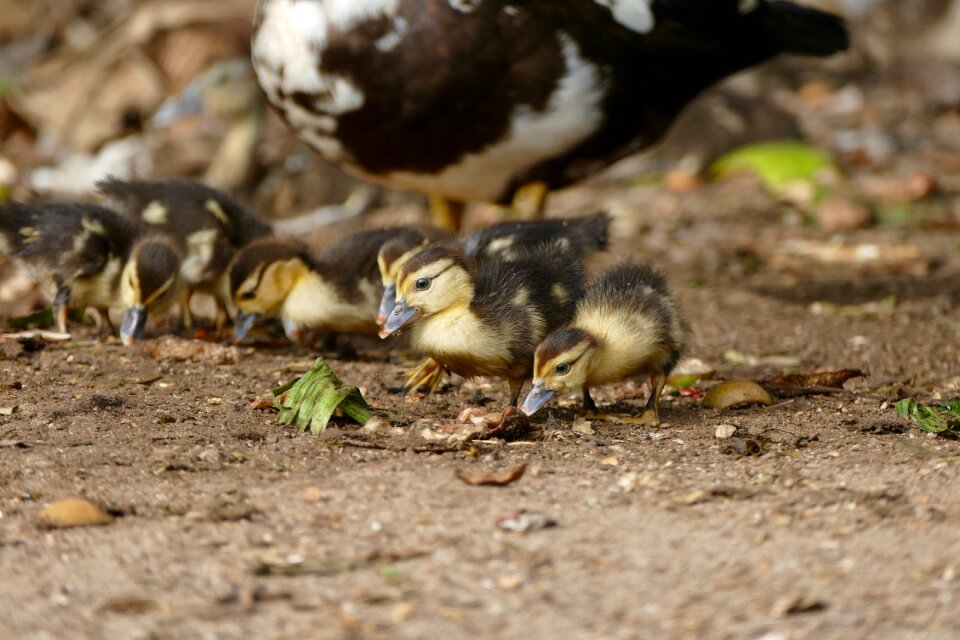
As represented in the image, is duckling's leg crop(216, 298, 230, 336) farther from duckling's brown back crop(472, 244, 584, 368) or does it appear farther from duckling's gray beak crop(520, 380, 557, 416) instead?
duckling's gray beak crop(520, 380, 557, 416)

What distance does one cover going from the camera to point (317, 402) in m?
3.53

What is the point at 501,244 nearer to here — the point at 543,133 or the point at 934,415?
the point at 543,133

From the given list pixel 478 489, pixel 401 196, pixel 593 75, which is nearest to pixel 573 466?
pixel 478 489

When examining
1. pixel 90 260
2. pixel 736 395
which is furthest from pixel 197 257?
pixel 736 395

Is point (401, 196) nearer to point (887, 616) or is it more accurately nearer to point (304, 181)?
point (304, 181)

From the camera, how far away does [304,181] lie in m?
8.24

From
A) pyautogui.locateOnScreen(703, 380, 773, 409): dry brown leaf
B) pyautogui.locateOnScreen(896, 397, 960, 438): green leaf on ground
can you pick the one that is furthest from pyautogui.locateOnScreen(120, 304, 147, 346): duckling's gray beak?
pyautogui.locateOnScreen(896, 397, 960, 438): green leaf on ground

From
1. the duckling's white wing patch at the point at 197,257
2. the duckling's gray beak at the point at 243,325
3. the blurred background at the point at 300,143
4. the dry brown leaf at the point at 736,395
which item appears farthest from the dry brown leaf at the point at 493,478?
the blurred background at the point at 300,143

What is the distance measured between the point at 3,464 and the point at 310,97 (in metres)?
2.26

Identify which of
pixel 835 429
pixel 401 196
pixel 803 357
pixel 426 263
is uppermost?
pixel 426 263

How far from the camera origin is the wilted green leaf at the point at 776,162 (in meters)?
8.03

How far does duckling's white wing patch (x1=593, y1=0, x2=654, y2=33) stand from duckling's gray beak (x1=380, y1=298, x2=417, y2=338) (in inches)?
70.0

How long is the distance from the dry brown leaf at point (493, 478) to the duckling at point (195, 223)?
210 centimetres

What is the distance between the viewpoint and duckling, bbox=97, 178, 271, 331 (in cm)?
495
